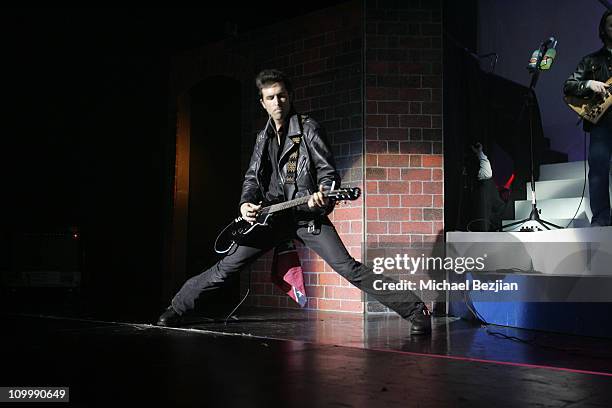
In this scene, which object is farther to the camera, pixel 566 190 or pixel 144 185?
pixel 144 185

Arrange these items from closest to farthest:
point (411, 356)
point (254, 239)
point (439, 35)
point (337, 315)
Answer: point (411, 356) < point (254, 239) < point (337, 315) < point (439, 35)

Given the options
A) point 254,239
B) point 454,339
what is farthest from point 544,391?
point 254,239

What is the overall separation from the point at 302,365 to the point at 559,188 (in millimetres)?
4343

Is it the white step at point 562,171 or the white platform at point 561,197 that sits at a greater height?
the white step at point 562,171

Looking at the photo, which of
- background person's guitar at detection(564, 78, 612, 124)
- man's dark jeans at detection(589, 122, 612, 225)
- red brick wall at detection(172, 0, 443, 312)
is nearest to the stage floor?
man's dark jeans at detection(589, 122, 612, 225)

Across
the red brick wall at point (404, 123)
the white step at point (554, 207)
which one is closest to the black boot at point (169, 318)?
the red brick wall at point (404, 123)

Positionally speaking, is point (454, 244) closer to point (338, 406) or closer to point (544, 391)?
point (544, 391)

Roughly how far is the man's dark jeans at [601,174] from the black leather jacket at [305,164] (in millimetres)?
2491

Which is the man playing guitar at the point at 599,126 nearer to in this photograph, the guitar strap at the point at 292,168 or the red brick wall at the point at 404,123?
the red brick wall at the point at 404,123

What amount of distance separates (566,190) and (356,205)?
215cm

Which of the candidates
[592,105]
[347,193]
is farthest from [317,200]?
[592,105]

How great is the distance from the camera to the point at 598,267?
4.96m

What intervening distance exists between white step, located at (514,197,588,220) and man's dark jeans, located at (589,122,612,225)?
2.26ft

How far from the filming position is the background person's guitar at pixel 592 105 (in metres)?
5.14
